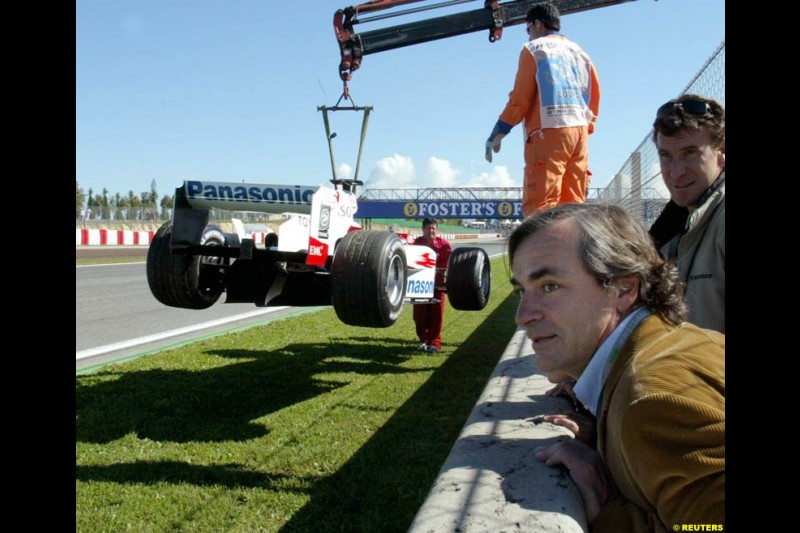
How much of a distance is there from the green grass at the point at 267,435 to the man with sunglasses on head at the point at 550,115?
189 centimetres

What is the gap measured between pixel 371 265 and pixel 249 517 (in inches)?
75.4

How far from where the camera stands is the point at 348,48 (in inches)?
336

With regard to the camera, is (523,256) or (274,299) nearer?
(523,256)

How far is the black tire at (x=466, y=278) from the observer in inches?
244

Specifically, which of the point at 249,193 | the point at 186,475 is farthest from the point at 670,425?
the point at 249,193

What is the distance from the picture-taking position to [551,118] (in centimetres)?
418

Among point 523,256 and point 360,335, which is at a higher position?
point 523,256

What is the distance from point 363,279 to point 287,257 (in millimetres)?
918

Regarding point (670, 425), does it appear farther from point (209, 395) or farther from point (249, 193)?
point (209, 395)

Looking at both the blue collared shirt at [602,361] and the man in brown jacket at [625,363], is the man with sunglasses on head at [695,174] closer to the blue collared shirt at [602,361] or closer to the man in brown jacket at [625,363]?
the man in brown jacket at [625,363]
